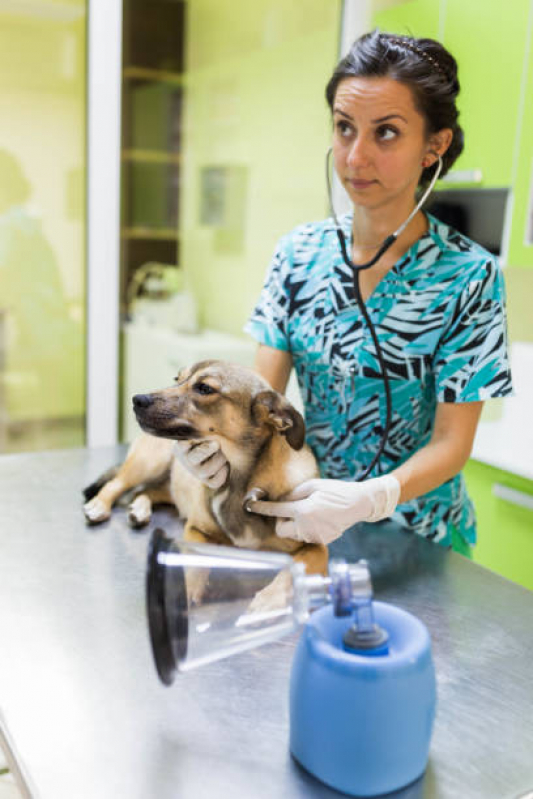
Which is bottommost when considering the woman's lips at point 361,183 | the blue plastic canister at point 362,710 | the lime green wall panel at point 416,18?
the blue plastic canister at point 362,710

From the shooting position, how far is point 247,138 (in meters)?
3.69

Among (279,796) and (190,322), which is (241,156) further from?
(279,796)

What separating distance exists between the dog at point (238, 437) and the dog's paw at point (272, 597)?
1.04 feet

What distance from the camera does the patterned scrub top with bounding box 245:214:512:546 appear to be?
1.17m

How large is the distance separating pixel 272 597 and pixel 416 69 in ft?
2.87

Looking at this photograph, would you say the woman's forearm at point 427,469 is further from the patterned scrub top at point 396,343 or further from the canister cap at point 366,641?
the canister cap at point 366,641

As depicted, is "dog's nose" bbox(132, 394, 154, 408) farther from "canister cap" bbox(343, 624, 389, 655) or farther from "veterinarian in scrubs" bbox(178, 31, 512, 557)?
"canister cap" bbox(343, 624, 389, 655)

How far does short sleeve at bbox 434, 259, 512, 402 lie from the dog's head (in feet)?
1.00

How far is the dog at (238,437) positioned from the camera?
0.99m

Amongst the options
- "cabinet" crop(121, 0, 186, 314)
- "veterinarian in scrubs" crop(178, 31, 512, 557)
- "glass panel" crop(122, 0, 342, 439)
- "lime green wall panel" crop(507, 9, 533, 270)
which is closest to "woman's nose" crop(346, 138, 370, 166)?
"veterinarian in scrubs" crop(178, 31, 512, 557)

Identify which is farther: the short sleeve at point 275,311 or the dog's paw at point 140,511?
the short sleeve at point 275,311

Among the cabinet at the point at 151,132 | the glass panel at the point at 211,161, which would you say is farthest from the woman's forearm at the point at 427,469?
the cabinet at the point at 151,132

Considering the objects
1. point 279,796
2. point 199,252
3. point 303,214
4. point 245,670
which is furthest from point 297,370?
point 199,252

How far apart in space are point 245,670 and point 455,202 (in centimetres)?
204
